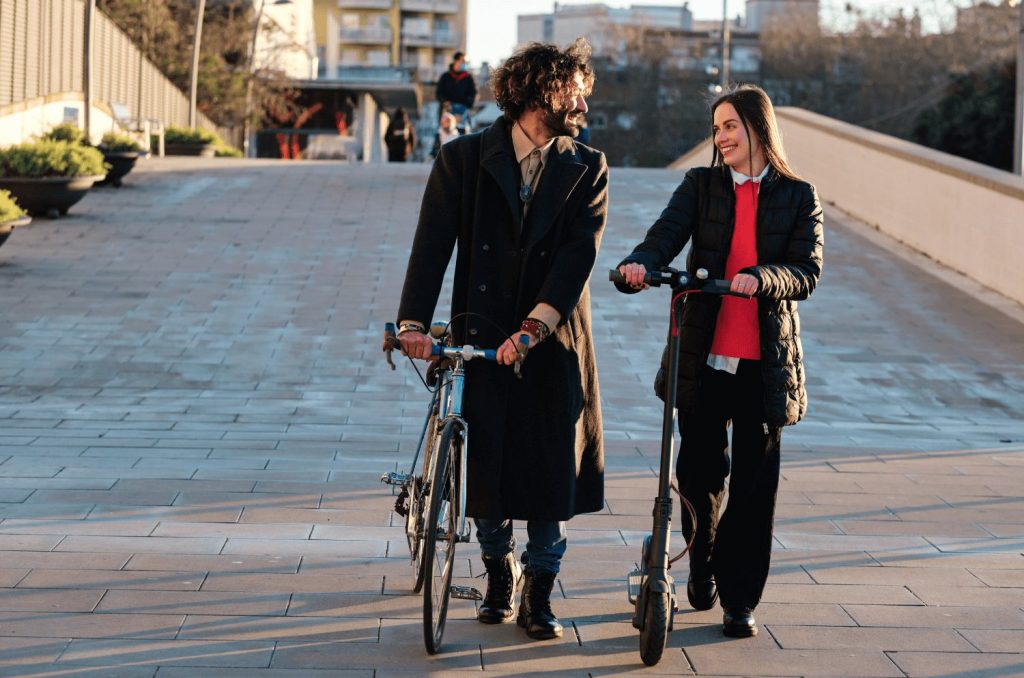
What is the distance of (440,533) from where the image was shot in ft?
14.2

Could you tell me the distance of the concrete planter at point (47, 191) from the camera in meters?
15.4

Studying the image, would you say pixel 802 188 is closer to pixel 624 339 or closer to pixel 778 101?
pixel 624 339

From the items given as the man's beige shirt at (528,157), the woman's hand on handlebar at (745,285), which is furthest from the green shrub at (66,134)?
the woman's hand on handlebar at (745,285)

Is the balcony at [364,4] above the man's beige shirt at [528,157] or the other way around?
above

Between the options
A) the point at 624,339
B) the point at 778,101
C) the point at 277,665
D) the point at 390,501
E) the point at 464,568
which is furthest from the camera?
the point at 778,101

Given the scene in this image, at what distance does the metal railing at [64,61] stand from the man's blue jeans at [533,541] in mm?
18132

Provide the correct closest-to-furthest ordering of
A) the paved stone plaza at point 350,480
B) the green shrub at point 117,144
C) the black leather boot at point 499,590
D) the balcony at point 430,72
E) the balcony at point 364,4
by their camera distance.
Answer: the paved stone plaza at point 350,480
the black leather boot at point 499,590
the green shrub at point 117,144
the balcony at point 430,72
the balcony at point 364,4

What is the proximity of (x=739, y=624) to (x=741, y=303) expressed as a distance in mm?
972

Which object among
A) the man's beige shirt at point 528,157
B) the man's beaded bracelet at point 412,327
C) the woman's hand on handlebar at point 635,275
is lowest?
the man's beaded bracelet at point 412,327

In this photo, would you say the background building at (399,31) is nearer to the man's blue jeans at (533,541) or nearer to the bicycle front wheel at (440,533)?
the man's blue jeans at (533,541)

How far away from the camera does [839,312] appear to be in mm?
12656

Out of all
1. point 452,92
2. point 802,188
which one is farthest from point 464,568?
point 452,92

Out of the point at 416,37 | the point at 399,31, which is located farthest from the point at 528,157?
the point at 399,31

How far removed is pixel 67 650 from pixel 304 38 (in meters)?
59.8
